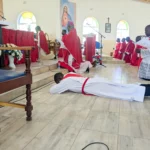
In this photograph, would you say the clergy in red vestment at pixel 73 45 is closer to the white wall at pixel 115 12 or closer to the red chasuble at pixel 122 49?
the red chasuble at pixel 122 49

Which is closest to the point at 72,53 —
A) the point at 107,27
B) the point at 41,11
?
the point at 41,11

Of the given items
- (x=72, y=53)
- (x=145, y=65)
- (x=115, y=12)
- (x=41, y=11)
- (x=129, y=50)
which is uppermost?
(x=115, y=12)

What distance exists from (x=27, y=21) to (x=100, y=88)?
770 centimetres

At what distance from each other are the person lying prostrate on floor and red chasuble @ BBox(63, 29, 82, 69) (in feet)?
6.24

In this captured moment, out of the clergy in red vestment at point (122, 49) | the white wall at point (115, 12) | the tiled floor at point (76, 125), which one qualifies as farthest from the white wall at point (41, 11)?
the tiled floor at point (76, 125)

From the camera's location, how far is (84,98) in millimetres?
2975

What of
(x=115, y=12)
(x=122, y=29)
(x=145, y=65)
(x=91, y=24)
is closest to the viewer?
(x=145, y=65)

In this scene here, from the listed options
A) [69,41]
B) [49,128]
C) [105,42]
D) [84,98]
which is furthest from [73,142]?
[105,42]

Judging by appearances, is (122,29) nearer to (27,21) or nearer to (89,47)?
(27,21)

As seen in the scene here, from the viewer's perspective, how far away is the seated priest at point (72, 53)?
5.03 m

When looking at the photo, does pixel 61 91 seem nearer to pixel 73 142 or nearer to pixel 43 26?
pixel 73 142

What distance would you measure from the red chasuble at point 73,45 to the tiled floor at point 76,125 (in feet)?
7.98

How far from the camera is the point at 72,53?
16.9ft

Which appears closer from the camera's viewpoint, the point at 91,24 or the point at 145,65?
the point at 145,65
